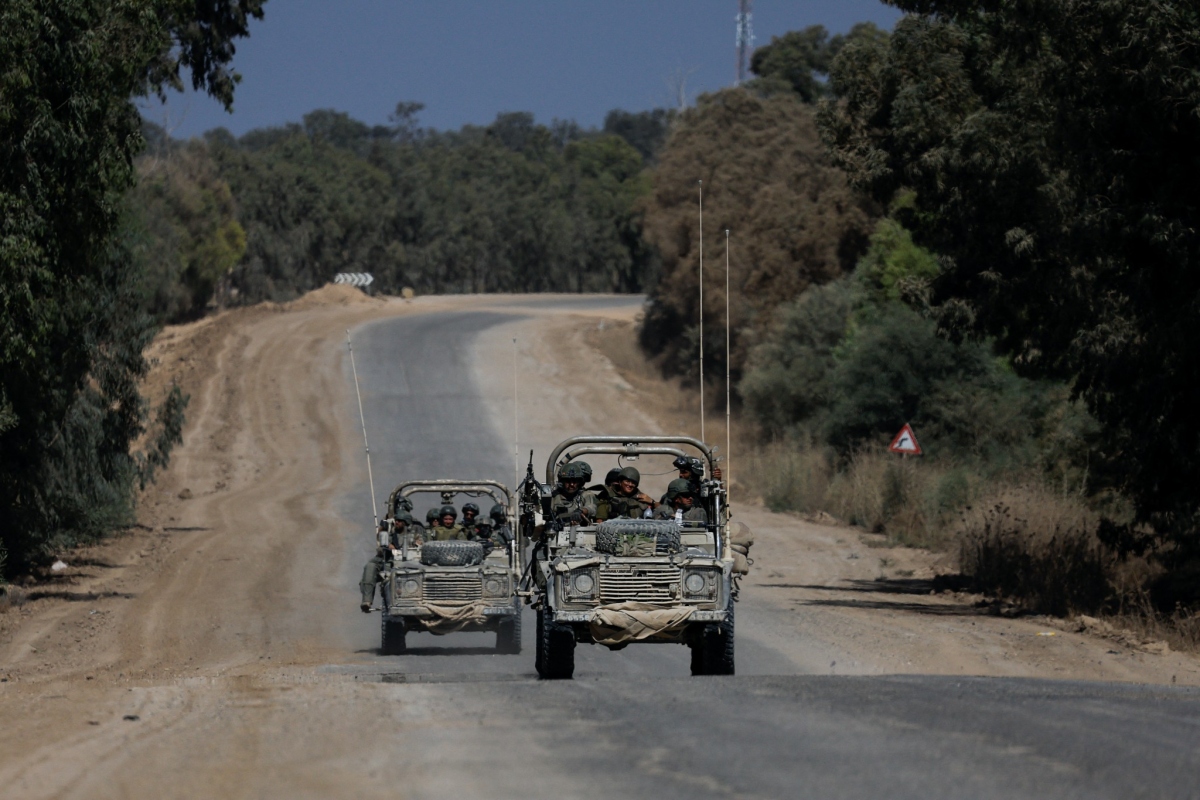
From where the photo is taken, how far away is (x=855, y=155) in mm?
24312

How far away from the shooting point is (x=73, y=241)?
2112 centimetres

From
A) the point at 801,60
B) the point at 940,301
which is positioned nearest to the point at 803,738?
the point at 940,301

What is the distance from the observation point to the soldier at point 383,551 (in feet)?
57.9

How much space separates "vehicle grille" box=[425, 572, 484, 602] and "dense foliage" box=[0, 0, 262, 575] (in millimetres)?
6324

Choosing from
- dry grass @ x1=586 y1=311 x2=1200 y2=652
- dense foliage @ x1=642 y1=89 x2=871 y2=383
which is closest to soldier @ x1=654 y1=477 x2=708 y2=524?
dry grass @ x1=586 y1=311 x2=1200 y2=652

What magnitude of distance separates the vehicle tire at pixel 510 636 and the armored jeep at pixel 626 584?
15.0 feet

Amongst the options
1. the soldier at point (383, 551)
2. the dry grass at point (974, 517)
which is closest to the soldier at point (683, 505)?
the soldier at point (383, 551)

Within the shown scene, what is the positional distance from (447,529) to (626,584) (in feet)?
22.4

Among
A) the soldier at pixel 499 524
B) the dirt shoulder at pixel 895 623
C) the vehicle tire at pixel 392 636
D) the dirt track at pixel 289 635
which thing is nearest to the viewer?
the dirt track at pixel 289 635

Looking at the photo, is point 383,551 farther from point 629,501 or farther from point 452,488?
point 629,501

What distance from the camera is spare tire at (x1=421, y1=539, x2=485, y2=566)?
56.6 feet

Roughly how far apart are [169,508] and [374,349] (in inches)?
852

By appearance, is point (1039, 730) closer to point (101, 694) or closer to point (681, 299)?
point (101, 694)

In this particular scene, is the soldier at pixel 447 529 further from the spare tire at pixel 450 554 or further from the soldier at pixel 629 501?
the soldier at pixel 629 501
